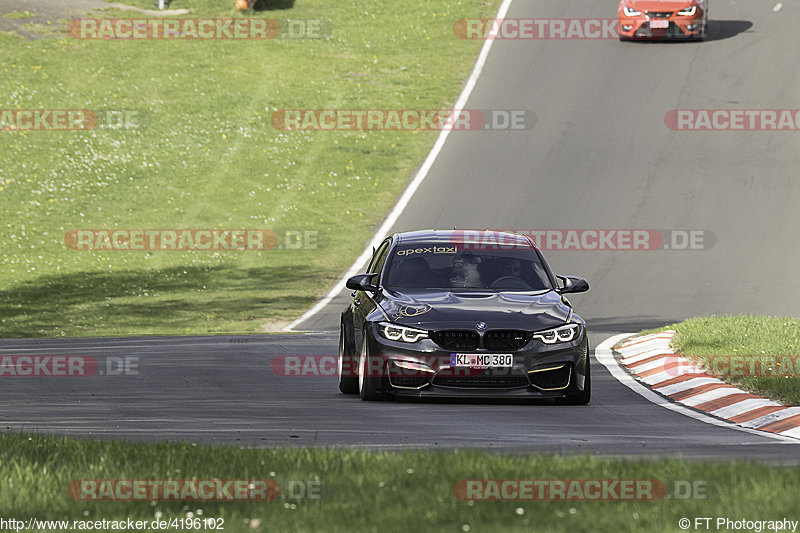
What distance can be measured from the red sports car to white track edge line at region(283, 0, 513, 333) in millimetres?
4479

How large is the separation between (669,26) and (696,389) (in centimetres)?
2964

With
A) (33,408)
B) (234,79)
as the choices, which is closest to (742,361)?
(33,408)

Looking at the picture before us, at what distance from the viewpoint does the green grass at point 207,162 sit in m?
26.6

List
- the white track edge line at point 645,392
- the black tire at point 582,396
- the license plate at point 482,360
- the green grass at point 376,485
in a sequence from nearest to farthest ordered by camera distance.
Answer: the green grass at point 376,485 < the white track edge line at point 645,392 < the license plate at point 482,360 < the black tire at point 582,396

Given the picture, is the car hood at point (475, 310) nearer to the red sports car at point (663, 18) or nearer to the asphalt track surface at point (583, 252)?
the asphalt track surface at point (583, 252)

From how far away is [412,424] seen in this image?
11.0 metres

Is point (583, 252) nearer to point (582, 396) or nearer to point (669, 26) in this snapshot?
point (582, 396)

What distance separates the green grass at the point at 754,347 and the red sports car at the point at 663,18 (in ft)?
77.8

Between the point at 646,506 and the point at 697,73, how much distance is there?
3385cm

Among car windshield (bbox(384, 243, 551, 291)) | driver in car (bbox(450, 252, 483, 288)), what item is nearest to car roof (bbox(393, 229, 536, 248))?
car windshield (bbox(384, 243, 551, 291))

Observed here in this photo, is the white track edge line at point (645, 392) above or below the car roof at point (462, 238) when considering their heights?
below

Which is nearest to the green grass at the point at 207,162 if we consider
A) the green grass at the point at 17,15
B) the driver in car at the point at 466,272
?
the green grass at the point at 17,15

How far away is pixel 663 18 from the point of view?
4134 centimetres

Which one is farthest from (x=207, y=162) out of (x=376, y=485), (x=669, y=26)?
(x=376, y=485)
